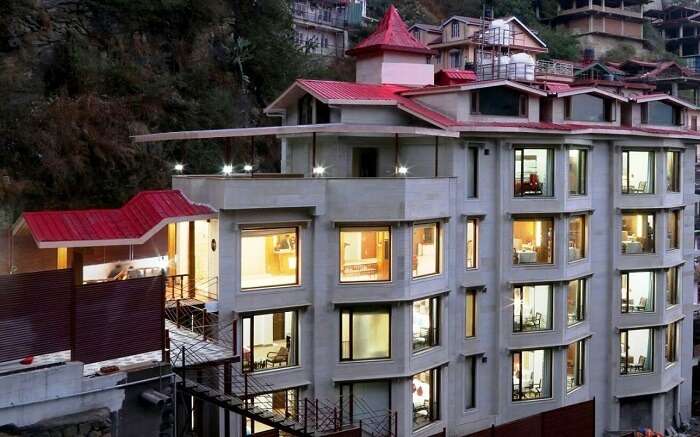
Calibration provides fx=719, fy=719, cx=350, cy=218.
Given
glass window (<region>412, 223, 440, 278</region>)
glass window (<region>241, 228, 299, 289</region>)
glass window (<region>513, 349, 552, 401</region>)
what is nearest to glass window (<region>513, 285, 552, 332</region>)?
glass window (<region>513, 349, 552, 401</region>)

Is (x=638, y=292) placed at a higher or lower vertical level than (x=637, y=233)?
lower

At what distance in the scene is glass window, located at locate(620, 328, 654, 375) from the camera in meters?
32.3

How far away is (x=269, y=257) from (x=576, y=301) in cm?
1440

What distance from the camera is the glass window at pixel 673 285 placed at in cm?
3388

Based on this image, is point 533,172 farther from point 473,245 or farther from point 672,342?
point 672,342

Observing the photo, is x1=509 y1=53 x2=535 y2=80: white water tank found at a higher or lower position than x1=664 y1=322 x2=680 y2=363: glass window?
higher

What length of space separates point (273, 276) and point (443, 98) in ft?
33.5

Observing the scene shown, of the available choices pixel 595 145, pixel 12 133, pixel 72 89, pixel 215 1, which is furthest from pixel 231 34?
pixel 595 145

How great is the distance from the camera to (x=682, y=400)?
3606cm

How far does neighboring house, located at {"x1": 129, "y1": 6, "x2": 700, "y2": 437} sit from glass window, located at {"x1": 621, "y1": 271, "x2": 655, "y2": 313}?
0.07 metres

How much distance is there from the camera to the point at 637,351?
32688mm

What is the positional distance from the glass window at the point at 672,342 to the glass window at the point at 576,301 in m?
6.21

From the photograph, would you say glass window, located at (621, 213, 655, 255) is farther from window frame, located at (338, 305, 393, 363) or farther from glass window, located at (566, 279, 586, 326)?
window frame, located at (338, 305, 393, 363)

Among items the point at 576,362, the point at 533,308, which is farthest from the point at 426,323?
the point at 576,362
